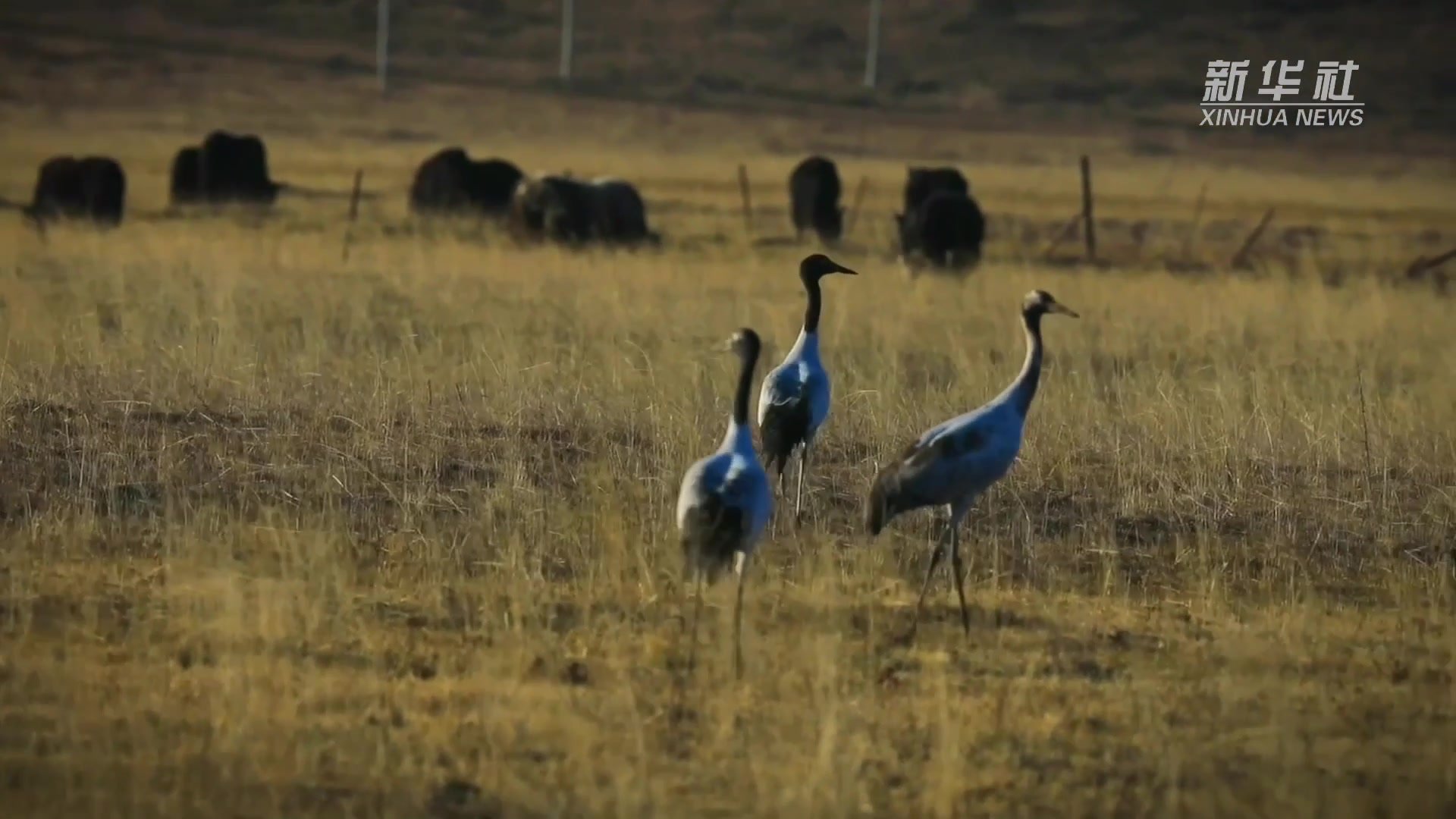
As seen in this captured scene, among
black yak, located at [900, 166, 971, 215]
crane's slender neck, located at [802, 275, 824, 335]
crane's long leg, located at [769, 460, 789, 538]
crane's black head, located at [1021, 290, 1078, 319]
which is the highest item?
black yak, located at [900, 166, 971, 215]

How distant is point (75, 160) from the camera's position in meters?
26.5

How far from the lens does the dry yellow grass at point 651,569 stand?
23.0ft

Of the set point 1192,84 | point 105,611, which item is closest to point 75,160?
point 105,611

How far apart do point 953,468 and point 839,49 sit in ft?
210

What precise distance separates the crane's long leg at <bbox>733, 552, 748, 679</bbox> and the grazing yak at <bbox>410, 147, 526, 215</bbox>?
2173cm

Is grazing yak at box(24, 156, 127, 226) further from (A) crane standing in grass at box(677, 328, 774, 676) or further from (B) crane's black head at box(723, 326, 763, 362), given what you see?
(A) crane standing in grass at box(677, 328, 774, 676)

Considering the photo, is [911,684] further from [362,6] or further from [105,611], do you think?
[362,6]

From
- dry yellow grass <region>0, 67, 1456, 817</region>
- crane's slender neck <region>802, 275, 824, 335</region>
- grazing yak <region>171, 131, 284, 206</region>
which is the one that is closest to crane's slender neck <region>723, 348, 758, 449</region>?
dry yellow grass <region>0, 67, 1456, 817</region>

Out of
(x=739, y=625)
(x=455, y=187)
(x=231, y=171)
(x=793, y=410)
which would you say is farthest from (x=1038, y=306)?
(x=231, y=171)

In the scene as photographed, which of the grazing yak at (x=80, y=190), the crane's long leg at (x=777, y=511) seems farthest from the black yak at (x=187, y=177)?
the crane's long leg at (x=777, y=511)

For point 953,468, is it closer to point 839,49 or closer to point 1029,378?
point 1029,378

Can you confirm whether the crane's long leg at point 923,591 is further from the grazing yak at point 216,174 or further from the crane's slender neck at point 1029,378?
the grazing yak at point 216,174

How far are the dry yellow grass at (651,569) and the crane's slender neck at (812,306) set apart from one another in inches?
32.4

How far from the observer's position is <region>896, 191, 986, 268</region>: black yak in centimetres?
2566
